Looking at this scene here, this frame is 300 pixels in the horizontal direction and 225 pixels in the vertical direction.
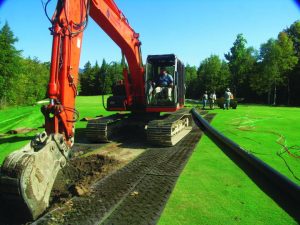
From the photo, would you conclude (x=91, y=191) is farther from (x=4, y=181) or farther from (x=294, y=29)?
(x=294, y=29)

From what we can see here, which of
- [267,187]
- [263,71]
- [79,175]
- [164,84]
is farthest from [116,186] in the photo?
[263,71]

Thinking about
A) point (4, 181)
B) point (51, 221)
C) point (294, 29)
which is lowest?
point (51, 221)

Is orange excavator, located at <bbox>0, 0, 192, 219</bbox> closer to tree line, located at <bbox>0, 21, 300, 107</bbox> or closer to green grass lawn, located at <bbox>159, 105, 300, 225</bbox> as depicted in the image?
green grass lawn, located at <bbox>159, 105, 300, 225</bbox>

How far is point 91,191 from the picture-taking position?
5344 mm

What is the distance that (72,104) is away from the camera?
249 inches

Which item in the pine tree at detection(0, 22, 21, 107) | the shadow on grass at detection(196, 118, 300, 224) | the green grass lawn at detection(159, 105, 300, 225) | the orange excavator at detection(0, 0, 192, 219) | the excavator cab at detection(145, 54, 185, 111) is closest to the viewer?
the orange excavator at detection(0, 0, 192, 219)

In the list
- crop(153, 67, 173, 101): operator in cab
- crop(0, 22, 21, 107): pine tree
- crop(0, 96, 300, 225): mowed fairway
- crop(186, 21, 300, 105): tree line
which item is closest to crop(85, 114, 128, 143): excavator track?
crop(153, 67, 173, 101): operator in cab

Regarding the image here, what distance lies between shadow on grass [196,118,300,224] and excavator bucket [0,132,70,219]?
11.4 feet

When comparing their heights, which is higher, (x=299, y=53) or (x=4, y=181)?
(x=299, y=53)

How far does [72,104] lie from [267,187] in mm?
3976

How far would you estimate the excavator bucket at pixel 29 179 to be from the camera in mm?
4039

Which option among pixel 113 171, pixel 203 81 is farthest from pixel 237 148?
pixel 203 81

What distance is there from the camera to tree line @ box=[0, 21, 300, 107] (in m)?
38.2

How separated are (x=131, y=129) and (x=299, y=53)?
44171 mm
